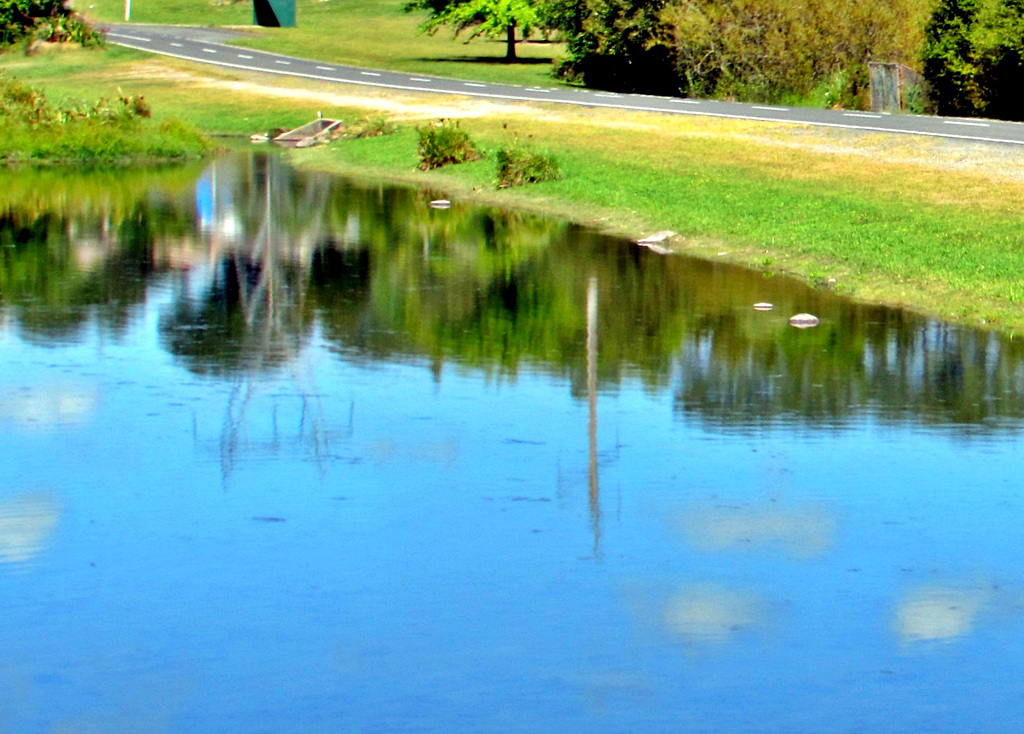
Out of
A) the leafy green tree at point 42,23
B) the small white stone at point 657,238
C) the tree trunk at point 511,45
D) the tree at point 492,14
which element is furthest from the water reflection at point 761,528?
the tree trunk at point 511,45

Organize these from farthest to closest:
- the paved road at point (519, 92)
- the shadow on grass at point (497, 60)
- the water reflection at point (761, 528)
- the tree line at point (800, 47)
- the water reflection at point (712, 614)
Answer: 1. the shadow on grass at point (497, 60)
2. the tree line at point (800, 47)
3. the paved road at point (519, 92)
4. the water reflection at point (761, 528)
5. the water reflection at point (712, 614)

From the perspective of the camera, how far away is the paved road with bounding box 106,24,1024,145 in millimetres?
34469

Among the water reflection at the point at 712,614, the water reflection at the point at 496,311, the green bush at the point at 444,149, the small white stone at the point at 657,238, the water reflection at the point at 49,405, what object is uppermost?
the green bush at the point at 444,149

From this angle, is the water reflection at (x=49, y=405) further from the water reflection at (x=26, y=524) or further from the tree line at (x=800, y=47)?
the tree line at (x=800, y=47)

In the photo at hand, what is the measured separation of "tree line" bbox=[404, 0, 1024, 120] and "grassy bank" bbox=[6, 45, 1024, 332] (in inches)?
275

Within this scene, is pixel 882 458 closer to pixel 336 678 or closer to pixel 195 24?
pixel 336 678

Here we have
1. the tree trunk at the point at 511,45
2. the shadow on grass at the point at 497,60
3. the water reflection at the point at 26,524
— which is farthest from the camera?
the tree trunk at the point at 511,45

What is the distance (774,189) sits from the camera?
1041 inches

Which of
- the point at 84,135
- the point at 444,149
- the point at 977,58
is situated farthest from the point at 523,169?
the point at 977,58

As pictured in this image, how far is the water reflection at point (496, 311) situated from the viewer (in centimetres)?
1373

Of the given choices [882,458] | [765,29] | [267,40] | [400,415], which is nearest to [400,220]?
[400,415]

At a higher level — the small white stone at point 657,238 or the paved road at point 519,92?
the paved road at point 519,92

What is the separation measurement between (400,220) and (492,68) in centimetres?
3757

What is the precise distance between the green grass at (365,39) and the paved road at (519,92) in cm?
227
